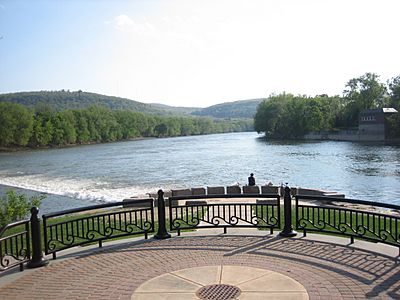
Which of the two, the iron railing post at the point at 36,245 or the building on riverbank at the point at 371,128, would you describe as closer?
the iron railing post at the point at 36,245

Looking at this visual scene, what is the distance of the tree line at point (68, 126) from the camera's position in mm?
105812

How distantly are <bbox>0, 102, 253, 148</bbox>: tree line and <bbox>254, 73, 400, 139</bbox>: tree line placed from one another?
58.2 meters

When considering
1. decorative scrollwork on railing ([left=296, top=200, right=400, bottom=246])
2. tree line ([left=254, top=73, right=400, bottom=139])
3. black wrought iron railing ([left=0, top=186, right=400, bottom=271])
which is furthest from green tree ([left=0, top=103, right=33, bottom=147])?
decorative scrollwork on railing ([left=296, top=200, right=400, bottom=246])

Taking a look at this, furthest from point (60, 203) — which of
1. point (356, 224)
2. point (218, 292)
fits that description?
point (218, 292)

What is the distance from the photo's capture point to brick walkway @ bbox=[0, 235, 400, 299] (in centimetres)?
685

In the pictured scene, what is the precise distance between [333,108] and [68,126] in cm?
8065

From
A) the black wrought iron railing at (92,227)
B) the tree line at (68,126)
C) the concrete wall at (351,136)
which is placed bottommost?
the concrete wall at (351,136)

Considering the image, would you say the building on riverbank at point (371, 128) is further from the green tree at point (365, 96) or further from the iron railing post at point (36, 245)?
the iron railing post at point (36, 245)

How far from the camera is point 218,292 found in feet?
22.2

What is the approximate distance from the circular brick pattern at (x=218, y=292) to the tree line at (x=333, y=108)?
118881 mm

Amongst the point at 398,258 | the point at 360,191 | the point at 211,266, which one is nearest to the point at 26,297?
the point at 211,266

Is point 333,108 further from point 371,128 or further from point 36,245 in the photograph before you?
point 36,245

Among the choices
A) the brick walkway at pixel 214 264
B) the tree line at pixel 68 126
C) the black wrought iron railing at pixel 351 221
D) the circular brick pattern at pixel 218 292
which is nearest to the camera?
the circular brick pattern at pixel 218 292

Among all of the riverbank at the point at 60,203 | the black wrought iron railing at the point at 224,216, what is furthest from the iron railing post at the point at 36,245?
the riverbank at the point at 60,203
